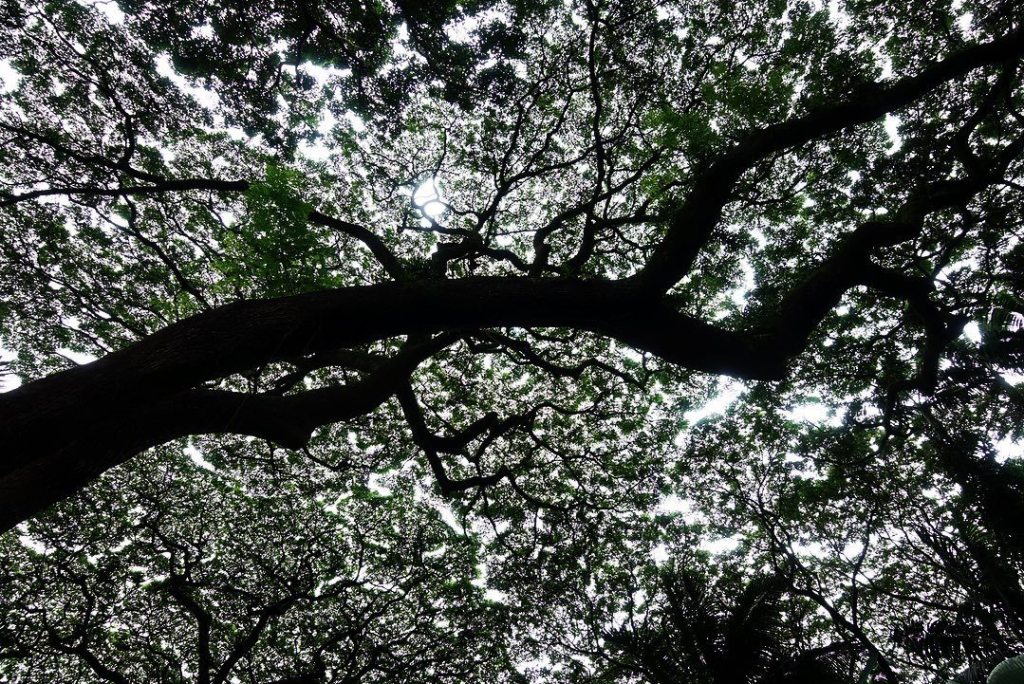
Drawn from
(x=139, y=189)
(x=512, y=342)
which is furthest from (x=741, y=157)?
(x=139, y=189)

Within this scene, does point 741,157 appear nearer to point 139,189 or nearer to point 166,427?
point 166,427

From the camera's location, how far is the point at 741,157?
4281 mm

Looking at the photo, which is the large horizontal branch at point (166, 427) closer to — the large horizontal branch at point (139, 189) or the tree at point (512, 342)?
the tree at point (512, 342)

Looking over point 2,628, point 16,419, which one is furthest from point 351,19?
point 2,628

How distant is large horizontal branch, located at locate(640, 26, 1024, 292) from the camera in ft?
13.9

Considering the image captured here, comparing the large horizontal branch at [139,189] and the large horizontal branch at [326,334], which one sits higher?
the large horizontal branch at [139,189]

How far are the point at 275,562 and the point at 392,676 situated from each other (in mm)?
3583

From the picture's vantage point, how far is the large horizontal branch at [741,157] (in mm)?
4242

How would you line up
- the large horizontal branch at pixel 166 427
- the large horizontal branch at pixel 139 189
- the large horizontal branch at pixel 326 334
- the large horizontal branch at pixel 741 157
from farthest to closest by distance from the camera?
the large horizontal branch at pixel 139 189
the large horizontal branch at pixel 741 157
the large horizontal branch at pixel 166 427
the large horizontal branch at pixel 326 334

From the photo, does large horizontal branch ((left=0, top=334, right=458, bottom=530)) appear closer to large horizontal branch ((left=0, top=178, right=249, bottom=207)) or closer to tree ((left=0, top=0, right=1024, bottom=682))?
tree ((left=0, top=0, right=1024, bottom=682))

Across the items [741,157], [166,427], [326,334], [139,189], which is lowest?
[166,427]

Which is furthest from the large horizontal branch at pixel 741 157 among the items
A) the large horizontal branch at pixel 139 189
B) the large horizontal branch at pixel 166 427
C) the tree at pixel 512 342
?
the large horizontal branch at pixel 139 189

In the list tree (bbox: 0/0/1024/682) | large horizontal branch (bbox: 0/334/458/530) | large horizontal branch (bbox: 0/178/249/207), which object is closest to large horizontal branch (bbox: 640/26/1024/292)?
tree (bbox: 0/0/1024/682)

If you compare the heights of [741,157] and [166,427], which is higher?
[741,157]
